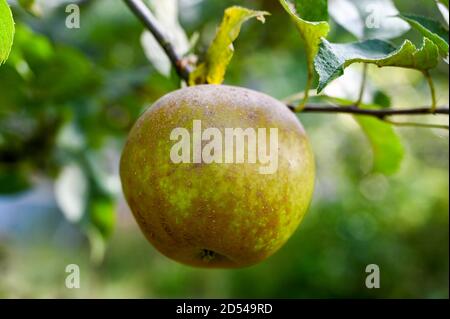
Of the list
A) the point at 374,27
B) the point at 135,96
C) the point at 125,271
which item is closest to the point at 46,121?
the point at 135,96

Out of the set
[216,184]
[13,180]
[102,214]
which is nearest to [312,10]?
[216,184]

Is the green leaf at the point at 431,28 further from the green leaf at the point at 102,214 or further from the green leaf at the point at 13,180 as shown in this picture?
the green leaf at the point at 13,180

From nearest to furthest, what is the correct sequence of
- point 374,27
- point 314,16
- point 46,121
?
point 314,16 < point 374,27 < point 46,121

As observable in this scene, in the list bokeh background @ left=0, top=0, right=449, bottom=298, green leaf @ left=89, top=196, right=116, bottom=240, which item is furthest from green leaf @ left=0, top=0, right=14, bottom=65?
green leaf @ left=89, top=196, right=116, bottom=240

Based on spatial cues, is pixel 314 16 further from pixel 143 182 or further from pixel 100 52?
pixel 100 52

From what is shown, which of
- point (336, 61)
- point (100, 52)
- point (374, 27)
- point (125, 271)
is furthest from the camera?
point (125, 271)

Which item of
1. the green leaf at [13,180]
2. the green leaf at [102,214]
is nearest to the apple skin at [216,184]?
the green leaf at [102,214]
